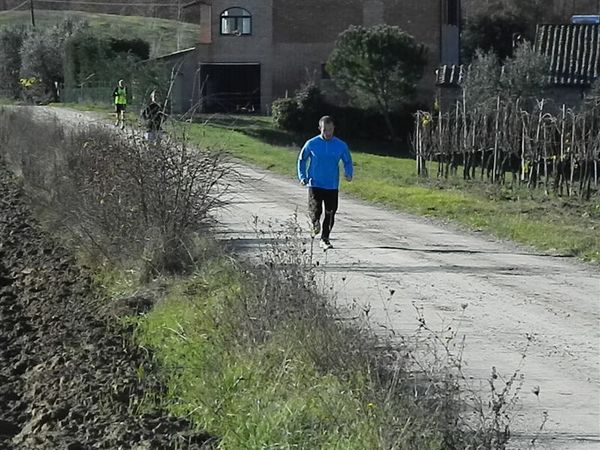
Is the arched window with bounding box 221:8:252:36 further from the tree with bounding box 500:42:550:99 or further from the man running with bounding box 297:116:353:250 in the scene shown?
the man running with bounding box 297:116:353:250

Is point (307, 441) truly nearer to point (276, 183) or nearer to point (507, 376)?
point (507, 376)

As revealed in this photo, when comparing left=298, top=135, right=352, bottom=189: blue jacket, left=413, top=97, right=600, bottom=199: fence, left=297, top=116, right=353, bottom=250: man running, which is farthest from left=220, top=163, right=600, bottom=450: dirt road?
left=413, top=97, right=600, bottom=199: fence

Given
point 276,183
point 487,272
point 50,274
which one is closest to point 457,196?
point 276,183

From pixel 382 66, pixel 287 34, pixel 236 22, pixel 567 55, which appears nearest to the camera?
pixel 567 55

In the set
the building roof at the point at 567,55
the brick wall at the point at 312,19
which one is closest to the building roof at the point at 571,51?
the building roof at the point at 567,55

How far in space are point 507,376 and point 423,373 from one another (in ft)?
4.95

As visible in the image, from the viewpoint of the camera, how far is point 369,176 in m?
30.8

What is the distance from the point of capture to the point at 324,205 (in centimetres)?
1622

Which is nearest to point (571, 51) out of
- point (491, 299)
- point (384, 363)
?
point (491, 299)

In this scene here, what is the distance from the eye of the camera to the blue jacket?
15.9 meters

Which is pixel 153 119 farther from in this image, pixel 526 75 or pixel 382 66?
pixel 382 66

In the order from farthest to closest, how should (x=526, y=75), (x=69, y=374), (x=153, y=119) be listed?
1. (x=526, y=75)
2. (x=153, y=119)
3. (x=69, y=374)

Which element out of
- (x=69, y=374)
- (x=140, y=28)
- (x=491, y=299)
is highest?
(x=140, y=28)

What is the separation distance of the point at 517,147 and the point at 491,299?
15073 millimetres
